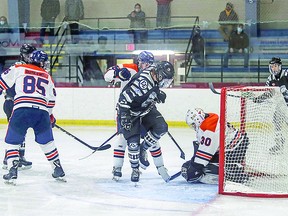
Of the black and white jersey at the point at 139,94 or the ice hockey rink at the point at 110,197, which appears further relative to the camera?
the black and white jersey at the point at 139,94

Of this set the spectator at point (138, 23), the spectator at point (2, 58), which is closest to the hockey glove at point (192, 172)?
the spectator at point (138, 23)

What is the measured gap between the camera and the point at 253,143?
4652 mm

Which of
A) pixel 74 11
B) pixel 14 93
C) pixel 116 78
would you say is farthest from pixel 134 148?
pixel 74 11

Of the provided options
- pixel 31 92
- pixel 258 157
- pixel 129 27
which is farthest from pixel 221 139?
pixel 129 27

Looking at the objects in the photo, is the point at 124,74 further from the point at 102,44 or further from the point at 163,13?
the point at 163,13

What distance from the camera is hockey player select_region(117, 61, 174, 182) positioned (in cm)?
437

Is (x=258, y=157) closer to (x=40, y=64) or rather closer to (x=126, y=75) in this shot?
(x=126, y=75)

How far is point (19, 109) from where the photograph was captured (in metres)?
4.41

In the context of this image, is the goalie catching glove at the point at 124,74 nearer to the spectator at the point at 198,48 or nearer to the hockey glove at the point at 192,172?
the hockey glove at the point at 192,172

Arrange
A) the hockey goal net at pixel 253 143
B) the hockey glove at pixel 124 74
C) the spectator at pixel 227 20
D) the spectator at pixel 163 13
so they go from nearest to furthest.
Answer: the hockey goal net at pixel 253 143
the hockey glove at pixel 124 74
the spectator at pixel 227 20
the spectator at pixel 163 13

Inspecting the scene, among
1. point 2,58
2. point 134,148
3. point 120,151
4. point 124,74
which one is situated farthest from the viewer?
point 2,58

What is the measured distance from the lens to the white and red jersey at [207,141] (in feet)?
14.2

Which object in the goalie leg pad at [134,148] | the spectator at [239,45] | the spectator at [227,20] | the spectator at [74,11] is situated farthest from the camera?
the spectator at [74,11]

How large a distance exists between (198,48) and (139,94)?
14.3ft
